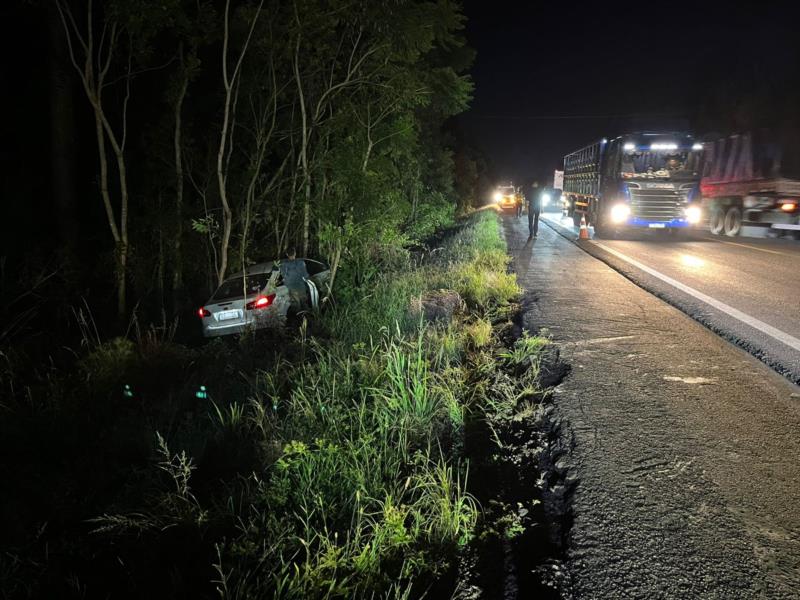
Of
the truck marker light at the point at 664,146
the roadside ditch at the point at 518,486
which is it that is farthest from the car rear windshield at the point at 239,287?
the truck marker light at the point at 664,146

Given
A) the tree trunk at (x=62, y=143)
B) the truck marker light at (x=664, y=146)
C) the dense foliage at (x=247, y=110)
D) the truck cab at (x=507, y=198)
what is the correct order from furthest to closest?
the truck cab at (x=507, y=198)
the truck marker light at (x=664, y=146)
the tree trunk at (x=62, y=143)
the dense foliage at (x=247, y=110)

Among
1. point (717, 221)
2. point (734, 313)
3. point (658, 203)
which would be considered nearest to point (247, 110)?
point (734, 313)

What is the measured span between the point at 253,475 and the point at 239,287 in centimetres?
613

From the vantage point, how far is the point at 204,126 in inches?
462

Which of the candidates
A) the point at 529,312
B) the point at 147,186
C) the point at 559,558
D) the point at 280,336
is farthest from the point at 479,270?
the point at 559,558

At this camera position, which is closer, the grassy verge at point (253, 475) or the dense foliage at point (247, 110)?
the grassy verge at point (253, 475)

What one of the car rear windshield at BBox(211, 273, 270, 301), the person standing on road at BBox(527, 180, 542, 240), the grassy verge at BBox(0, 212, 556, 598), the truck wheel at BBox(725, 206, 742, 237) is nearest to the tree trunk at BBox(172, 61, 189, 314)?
the car rear windshield at BBox(211, 273, 270, 301)

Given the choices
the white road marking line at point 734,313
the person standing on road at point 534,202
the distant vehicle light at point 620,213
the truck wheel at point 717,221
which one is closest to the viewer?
the white road marking line at point 734,313

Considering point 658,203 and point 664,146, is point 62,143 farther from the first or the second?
point 664,146

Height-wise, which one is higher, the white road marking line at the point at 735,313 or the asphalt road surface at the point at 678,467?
the white road marking line at the point at 735,313

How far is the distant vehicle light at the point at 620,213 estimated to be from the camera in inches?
689

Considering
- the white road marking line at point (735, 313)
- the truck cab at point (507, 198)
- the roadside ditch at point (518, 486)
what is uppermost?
the truck cab at point (507, 198)

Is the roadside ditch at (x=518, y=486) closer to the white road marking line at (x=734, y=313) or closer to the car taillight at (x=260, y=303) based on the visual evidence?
the white road marking line at (x=734, y=313)

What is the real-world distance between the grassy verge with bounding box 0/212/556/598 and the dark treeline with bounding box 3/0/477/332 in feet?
10.4
